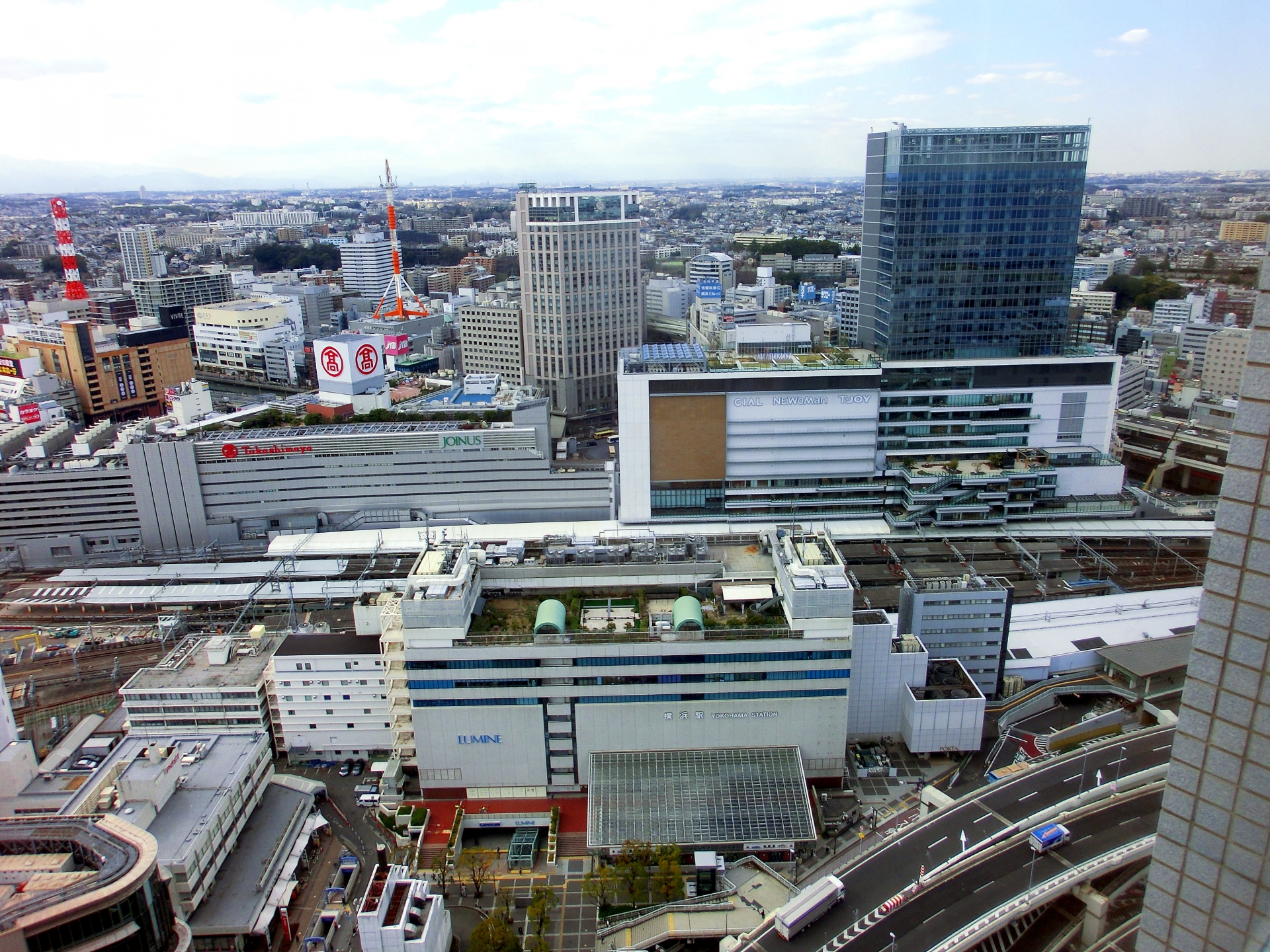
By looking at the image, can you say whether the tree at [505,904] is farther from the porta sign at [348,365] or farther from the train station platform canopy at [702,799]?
the porta sign at [348,365]

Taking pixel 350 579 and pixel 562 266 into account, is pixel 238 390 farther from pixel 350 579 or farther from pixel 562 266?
pixel 350 579

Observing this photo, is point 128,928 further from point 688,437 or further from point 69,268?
point 69,268

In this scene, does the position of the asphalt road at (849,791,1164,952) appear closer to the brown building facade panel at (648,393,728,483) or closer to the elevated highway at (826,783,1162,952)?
the elevated highway at (826,783,1162,952)

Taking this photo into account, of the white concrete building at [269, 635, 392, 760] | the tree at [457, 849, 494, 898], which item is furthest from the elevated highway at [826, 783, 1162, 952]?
the white concrete building at [269, 635, 392, 760]

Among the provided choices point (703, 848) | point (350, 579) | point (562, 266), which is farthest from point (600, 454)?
point (703, 848)

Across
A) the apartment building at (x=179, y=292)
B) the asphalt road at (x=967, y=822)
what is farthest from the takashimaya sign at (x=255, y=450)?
the apartment building at (x=179, y=292)

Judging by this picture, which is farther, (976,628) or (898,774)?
(976,628)

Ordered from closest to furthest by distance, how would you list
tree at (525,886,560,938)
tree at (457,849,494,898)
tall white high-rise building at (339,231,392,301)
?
1. tree at (525,886,560,938)
2. tree at (457,849,494,898)
3. tall white high-rise building at (339,231,392,301)
